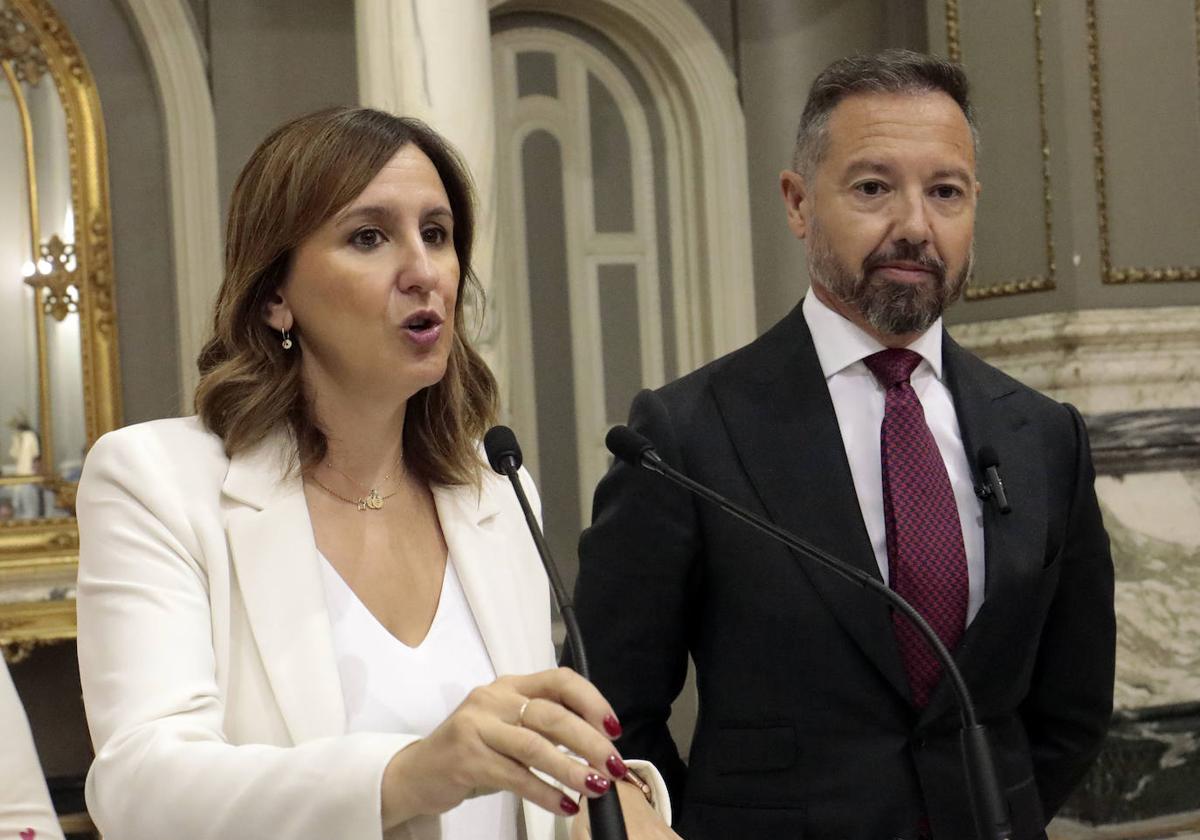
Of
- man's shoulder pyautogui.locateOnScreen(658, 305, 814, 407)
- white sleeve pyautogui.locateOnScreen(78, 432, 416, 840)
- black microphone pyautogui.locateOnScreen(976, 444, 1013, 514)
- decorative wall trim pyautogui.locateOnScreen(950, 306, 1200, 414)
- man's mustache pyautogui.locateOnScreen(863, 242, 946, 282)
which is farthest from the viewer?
decorative wall trim pyautogui.locateOnScreen(950, 306, 1200, 414)

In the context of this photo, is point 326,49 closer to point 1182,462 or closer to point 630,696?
point 1182,462

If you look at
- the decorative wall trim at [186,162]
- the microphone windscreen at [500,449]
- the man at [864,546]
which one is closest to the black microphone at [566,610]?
the microphone windscreen at [500,449]

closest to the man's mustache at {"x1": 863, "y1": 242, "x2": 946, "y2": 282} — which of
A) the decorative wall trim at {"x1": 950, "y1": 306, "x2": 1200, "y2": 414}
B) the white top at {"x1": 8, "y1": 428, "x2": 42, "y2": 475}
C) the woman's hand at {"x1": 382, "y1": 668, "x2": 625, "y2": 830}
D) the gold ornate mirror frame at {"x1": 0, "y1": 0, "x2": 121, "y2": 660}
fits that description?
the woman's hand at {"x1": 382, "y1": 668, "x2": 625, "y2": 830}

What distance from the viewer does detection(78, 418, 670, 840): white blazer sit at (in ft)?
4.76

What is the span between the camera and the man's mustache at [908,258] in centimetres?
211

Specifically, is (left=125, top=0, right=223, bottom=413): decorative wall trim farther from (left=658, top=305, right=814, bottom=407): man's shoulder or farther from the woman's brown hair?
the woman's brown hair

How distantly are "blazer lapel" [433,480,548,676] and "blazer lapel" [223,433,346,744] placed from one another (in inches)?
7.5

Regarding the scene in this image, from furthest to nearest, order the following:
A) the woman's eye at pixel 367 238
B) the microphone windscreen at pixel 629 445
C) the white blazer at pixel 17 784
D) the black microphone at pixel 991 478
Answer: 1. the black microphone at pixel 991 478
2. the woman's eye at pixel 367 238
3. the microphone windscreen at pixel 629 445
4. the white blazer at pixel 17 784

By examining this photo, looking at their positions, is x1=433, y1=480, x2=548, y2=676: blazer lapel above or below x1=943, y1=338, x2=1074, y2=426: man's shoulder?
below

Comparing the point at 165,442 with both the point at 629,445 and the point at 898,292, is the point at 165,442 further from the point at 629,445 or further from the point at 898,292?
the point at 898,292

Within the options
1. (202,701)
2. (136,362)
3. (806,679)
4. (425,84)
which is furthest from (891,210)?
(136,362)

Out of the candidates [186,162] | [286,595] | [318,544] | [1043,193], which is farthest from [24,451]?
[286,595]

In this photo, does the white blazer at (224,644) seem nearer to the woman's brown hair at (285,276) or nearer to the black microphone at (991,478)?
the woman's brown hair at (285,276)

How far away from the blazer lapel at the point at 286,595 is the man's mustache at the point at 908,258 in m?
0.86
